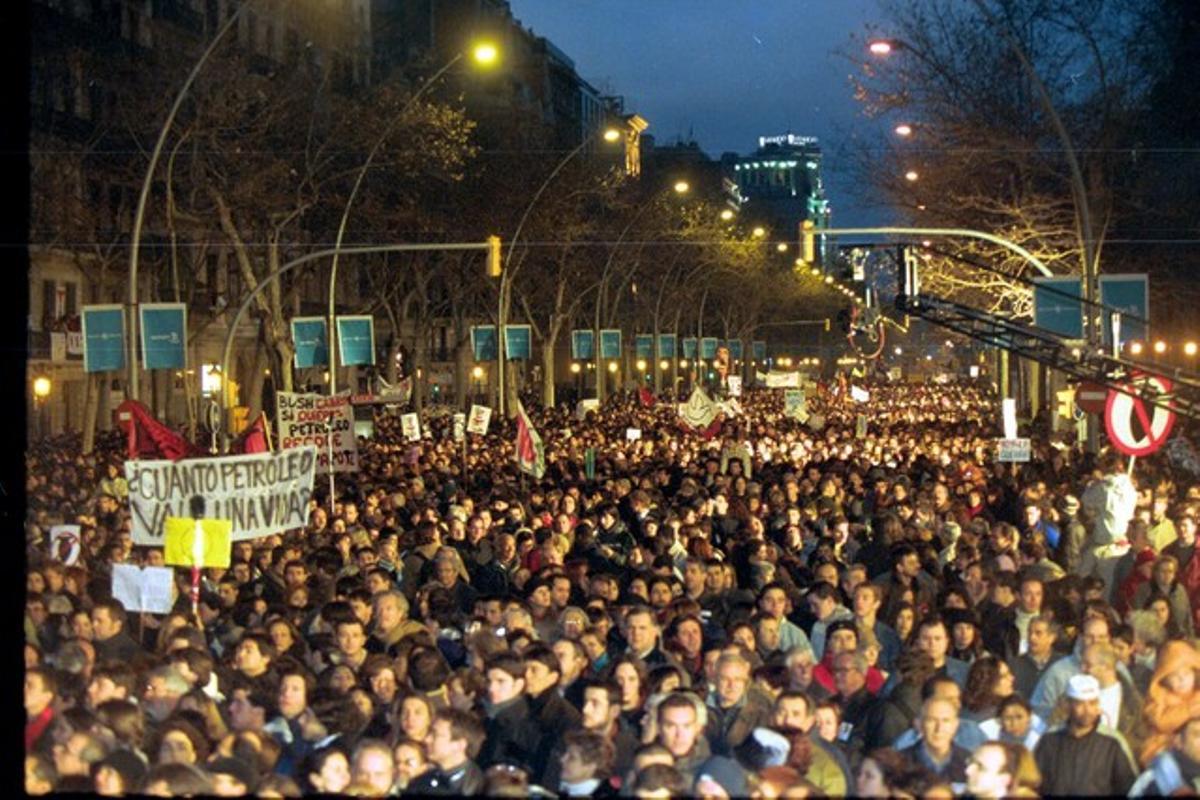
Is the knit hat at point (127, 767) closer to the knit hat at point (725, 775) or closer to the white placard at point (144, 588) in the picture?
the knit hat at point (725, 775)

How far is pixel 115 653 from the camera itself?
11.8 metres

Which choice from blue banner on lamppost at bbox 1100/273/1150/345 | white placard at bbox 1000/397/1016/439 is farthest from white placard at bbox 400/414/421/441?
blue banner on lamppost at bbox 1100/273/1150/345

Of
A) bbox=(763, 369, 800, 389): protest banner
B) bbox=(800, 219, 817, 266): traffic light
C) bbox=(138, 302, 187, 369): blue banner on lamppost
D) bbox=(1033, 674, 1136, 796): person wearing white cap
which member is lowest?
bbox=(1033, 674, 1136, 796): person wearing white cap

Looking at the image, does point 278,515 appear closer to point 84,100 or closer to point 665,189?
point 84,100

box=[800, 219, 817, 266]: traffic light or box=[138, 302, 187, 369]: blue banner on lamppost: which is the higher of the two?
box=[800, 219, 817, 266]: traffic light

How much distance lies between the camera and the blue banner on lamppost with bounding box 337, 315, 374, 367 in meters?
37.7

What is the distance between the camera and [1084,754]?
8.34 metres

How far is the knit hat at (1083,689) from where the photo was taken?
27.9 feet

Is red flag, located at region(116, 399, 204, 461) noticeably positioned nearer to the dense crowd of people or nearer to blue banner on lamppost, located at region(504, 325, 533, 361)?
the dense crowd of people

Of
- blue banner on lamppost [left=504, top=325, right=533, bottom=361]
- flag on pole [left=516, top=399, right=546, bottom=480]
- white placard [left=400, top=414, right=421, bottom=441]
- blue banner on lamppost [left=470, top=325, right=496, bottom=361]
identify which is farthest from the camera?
blue banner on lamppost [left=470, top=325, right=496, bottom=361]

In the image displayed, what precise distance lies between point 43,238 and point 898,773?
3737 centimetres

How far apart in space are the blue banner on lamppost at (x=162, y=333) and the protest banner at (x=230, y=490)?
1163cm

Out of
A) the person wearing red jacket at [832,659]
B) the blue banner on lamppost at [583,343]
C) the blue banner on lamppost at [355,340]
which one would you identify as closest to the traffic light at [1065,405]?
the blue banner on lamppost at [355,340]

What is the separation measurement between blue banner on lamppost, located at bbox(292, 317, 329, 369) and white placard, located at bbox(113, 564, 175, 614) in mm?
22621
